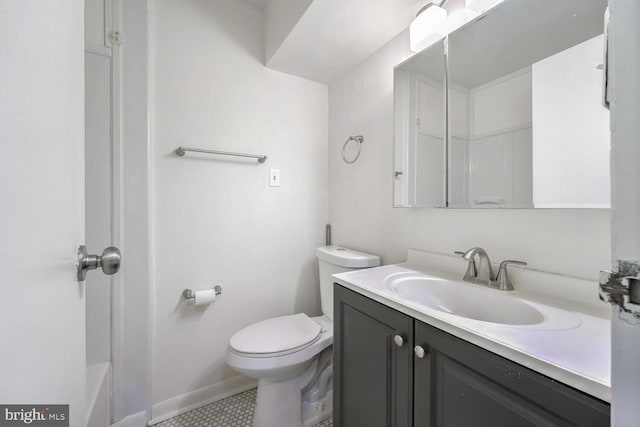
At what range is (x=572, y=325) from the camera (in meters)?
0.63

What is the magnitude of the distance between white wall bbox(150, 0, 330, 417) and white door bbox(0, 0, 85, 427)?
0.90m

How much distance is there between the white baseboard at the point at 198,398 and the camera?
136cm

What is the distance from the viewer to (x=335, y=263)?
4.75 ft

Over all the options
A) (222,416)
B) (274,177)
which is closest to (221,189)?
(274,177)

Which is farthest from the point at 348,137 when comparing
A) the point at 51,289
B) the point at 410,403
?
the point at 51,289

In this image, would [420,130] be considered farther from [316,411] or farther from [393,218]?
[316,411]

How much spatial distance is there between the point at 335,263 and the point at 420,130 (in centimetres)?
83

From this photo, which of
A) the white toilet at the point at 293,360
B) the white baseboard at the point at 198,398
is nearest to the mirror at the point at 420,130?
the white toilet at the point at 293,360

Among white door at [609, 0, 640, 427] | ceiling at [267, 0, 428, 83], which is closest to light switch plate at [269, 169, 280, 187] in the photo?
ceiling at [267, 0, 428, 83]

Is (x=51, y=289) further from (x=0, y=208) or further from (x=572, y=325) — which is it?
(x=572, y=325)

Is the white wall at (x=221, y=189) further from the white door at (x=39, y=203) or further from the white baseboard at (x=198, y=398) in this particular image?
the white door at (x=39, y=203)

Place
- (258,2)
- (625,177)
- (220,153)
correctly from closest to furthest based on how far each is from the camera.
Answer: (625,177)
(220,153)
(258,2)

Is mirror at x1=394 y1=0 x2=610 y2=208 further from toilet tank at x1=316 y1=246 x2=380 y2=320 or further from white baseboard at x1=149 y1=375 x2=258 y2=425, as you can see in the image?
white baseboard at x1=149 y1=375 x2=258 y2=425

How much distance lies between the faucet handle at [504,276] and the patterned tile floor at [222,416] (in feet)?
3.70
